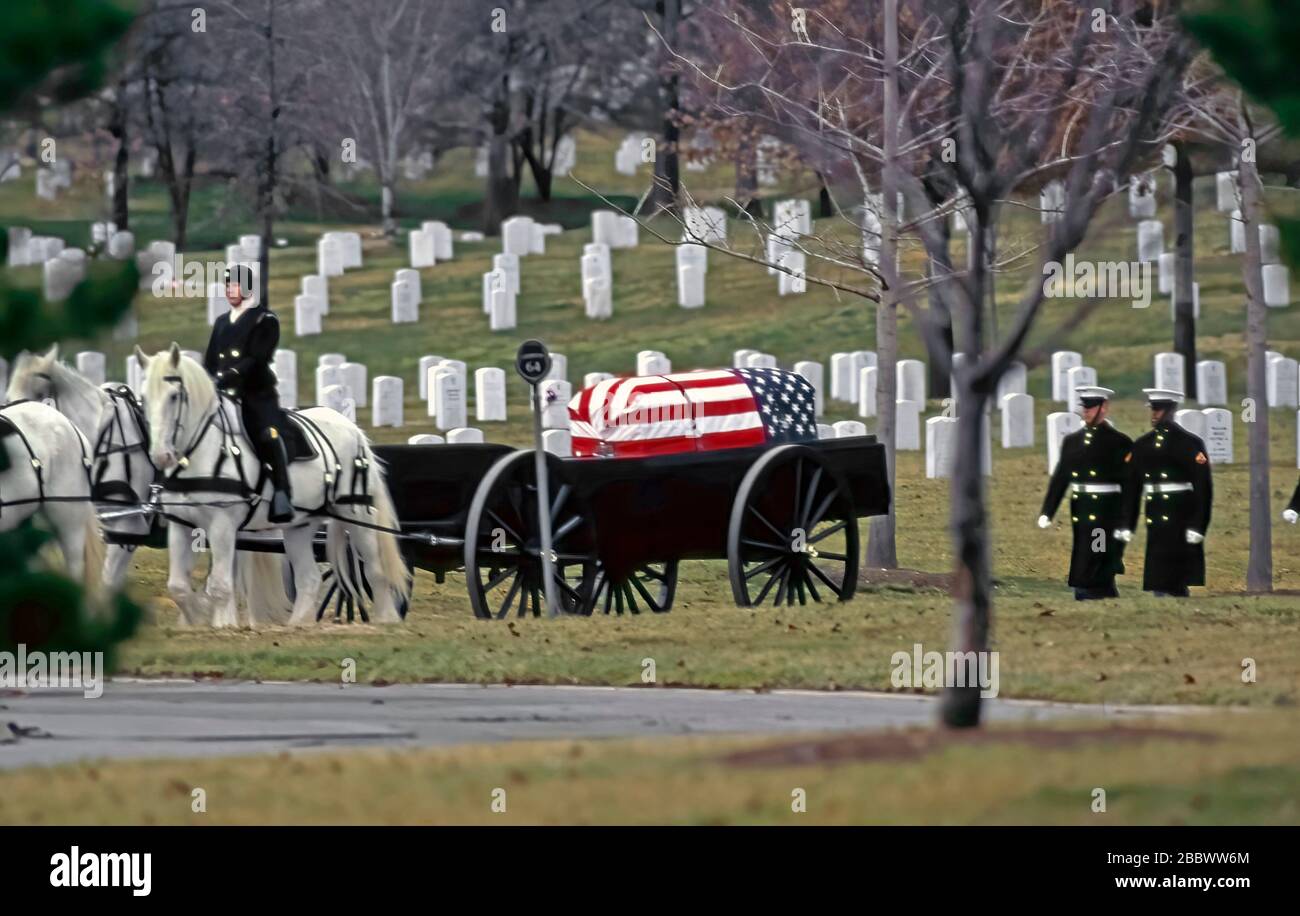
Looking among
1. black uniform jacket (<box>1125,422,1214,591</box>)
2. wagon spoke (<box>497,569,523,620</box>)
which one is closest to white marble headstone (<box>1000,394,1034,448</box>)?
black uniform jacket (<box>1125,422,1214,591</box>)

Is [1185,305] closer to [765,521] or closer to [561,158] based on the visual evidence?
[765,521]

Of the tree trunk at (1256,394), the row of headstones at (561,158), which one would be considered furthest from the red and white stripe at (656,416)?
the row of headstones at (561,158)

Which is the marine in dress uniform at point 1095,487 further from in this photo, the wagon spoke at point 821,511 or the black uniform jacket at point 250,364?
the black uniform jacket at point 250,364

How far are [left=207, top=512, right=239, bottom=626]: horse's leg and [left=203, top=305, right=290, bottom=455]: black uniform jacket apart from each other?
0.59 m

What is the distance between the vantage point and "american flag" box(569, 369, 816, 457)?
63.2 ft

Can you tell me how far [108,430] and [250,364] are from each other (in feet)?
3.41

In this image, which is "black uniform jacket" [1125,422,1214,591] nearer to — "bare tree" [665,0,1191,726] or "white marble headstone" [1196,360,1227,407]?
"bare tree" [665,0,1191,726]

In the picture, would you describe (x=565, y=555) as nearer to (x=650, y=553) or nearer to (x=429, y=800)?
(x=650, y=553)

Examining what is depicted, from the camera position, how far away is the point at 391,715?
44.5 ft

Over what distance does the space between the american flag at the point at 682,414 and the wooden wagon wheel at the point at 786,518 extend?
1.47ft

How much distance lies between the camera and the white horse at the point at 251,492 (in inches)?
695

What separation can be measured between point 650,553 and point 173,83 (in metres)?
33.0

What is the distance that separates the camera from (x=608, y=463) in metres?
18.8

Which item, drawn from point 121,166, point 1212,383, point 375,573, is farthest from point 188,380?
point 121,166
